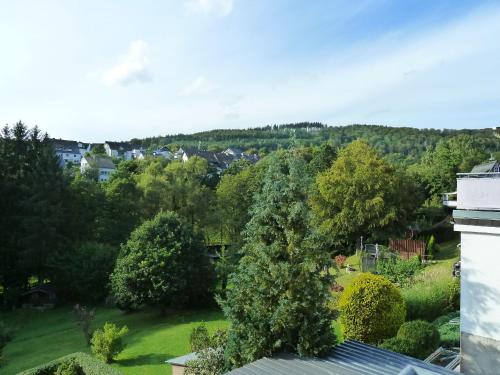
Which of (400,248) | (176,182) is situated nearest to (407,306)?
(400,248)

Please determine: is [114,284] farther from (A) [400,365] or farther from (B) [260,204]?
(A) [400,365]

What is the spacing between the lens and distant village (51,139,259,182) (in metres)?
89.8

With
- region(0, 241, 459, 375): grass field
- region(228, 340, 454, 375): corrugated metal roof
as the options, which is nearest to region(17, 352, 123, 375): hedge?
region(0, 241, 459, 375): grass field

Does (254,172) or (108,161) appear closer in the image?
(254,172)

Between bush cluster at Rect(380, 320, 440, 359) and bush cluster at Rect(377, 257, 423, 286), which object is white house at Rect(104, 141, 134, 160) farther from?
bush cluster at Rect(380, 320, 440, 359)

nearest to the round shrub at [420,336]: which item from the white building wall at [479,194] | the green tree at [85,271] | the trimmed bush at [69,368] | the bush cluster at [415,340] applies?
the bush cluster at [415,340]

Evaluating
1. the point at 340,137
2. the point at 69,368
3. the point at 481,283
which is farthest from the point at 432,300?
the point at 340,137

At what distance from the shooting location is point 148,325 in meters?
23.2

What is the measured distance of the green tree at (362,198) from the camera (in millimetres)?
27812

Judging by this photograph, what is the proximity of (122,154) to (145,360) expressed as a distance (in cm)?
10819

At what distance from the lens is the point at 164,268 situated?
23344 millimetres

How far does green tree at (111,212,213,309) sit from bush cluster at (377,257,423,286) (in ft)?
30.2

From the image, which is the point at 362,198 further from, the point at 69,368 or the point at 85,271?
the point at 69,368

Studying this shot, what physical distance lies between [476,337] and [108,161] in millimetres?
86842
